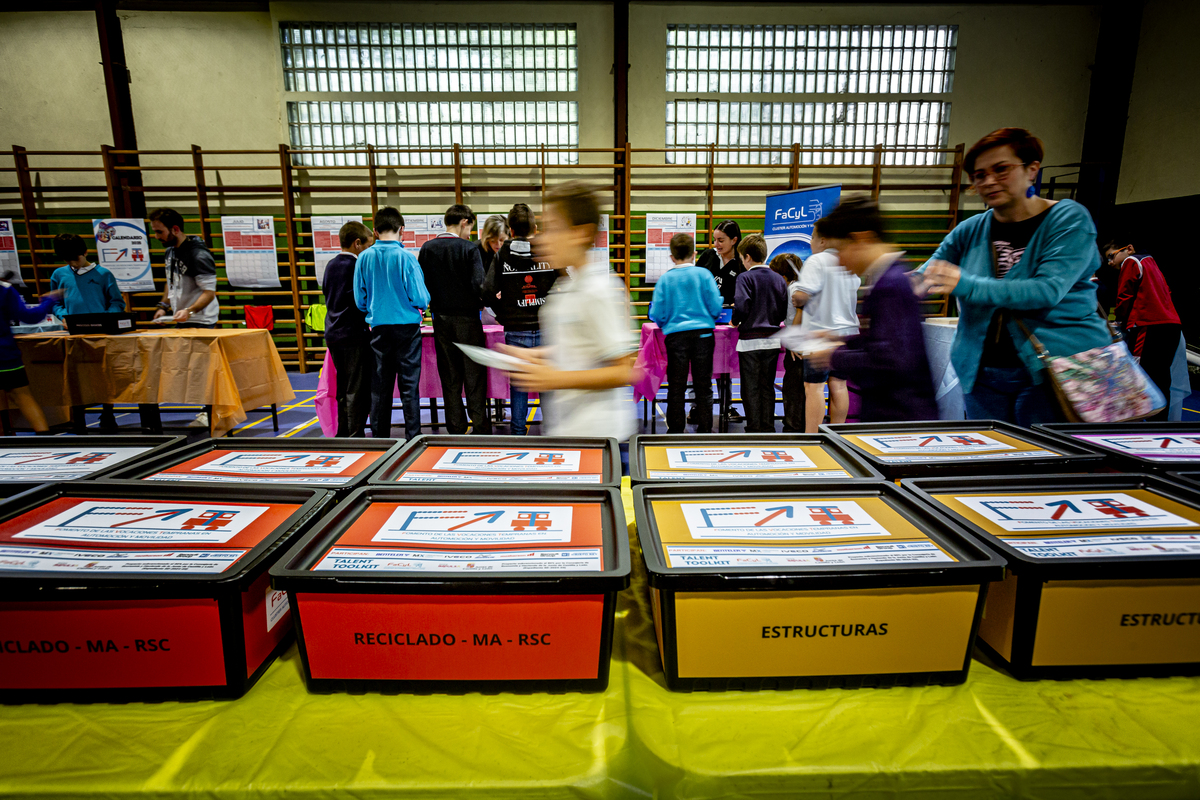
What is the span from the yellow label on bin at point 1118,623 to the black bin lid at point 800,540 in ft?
0.36

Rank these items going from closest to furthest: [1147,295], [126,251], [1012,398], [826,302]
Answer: [1012,398], [826,302], [1147,295], [126,251]

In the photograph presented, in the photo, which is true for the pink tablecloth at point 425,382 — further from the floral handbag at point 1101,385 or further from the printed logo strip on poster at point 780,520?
the printed logo strip on poster at point 780,520

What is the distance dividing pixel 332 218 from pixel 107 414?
175 inches

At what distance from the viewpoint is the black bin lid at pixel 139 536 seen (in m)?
0.57

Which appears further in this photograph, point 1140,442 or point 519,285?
point 519,285

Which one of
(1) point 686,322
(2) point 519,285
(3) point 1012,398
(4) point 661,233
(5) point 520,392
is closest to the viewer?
(3) point 1012,398

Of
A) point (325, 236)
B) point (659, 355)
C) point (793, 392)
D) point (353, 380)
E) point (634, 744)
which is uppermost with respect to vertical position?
point (325, 236)

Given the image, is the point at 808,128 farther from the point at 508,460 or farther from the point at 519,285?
the point at 508,460

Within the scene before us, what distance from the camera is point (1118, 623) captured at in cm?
64

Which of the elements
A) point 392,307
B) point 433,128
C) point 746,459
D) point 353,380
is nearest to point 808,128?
point 433,128

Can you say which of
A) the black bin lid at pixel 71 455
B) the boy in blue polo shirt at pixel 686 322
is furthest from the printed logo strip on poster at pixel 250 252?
the black bin lid at pixel 71 455

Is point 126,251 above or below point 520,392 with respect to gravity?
above

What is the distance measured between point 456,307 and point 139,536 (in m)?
3.39

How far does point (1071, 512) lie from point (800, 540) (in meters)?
0.40
